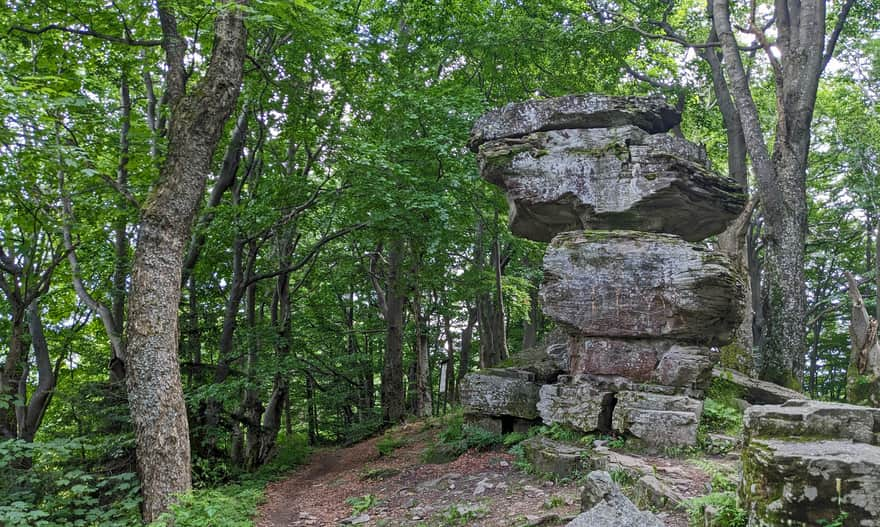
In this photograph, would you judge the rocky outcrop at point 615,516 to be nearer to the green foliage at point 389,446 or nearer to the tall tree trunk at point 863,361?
the green foliage at point 389,446

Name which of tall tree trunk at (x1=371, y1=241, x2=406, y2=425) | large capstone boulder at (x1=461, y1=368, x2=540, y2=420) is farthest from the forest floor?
tall tree trunk at (x1=371, y1=241, x2=406, y2=425)

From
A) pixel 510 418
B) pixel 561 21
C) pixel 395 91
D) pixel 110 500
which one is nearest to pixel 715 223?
pixel 510 418

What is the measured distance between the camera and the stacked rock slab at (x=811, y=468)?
3.12 metres

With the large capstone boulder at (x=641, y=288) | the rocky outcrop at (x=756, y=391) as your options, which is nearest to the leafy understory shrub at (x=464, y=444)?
the large capstone boulder at (x=641, y=288)

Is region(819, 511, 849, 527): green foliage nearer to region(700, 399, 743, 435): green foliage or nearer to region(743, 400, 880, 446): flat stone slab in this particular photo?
region(743, 400, 880, 446): flat stone slab

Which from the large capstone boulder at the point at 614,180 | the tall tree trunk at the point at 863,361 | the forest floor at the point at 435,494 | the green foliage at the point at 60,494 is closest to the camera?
the forest floor at the point at 435,494

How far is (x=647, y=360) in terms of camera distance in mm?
8414

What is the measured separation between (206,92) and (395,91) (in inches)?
163

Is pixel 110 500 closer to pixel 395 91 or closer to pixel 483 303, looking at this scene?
pixel 395 91

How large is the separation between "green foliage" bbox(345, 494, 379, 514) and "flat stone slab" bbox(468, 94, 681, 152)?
20.4ft

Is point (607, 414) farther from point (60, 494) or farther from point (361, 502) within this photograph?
point (60, 494)

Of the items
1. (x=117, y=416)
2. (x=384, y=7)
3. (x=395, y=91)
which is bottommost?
(x=117, y=416)

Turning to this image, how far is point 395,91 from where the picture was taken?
10930mm

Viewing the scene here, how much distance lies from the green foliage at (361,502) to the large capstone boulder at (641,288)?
3.79 metres
